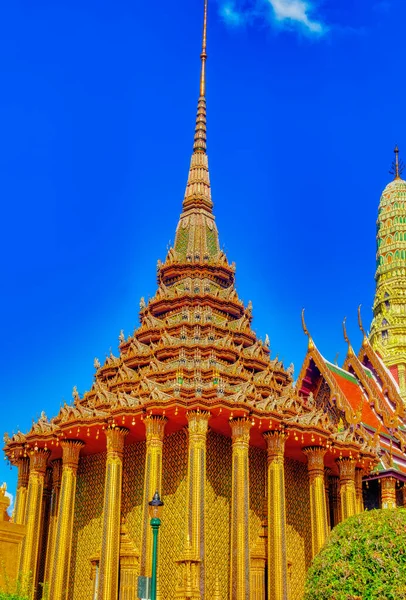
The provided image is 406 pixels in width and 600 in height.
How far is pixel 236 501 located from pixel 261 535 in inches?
114

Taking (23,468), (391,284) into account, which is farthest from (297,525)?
(391,284)

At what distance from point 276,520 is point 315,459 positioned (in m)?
2.93

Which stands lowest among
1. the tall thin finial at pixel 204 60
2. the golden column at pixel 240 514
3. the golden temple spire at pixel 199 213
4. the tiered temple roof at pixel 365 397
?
the golden column at pixel 240 514

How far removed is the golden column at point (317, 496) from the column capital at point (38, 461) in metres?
8.13

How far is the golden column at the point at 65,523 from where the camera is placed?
24141 mm

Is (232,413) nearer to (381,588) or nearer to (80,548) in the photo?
(80,548)

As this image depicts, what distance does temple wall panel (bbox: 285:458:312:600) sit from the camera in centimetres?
2592

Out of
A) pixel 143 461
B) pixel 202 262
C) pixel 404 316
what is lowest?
pixel 143 461

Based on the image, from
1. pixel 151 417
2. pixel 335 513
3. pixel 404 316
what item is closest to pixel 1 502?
pixel 151 417

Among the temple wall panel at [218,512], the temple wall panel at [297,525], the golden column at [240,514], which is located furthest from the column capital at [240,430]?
the temple wall panel at [297,525]

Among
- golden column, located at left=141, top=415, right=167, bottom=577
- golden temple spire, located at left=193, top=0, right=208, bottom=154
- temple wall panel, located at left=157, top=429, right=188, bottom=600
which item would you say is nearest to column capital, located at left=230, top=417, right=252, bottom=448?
temple wall panel, located at left=157, top=429, right=188, bottom=600

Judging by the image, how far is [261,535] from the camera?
2534 centimetres

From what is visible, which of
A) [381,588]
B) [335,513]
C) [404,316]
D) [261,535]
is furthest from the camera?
[404,316]

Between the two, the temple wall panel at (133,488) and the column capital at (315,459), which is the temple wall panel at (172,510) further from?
the column capital at (315,459)
